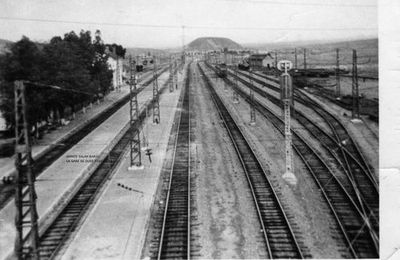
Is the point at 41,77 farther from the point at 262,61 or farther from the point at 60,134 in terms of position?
the point at 262,61

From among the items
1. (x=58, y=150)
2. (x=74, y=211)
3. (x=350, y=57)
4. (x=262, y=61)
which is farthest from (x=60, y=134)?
(x=350, y=57)

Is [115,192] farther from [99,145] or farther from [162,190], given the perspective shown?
[99,145]

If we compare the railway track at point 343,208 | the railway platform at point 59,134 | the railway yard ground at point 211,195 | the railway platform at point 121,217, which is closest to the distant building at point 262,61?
the railway platform at point 59,134

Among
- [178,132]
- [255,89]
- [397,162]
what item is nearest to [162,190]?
[397,162]

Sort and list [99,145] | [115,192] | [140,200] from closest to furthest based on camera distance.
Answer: [140,200] → [115,192] → [99,145]

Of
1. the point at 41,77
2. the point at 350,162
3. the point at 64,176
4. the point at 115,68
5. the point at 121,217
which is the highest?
the point at 115,68
